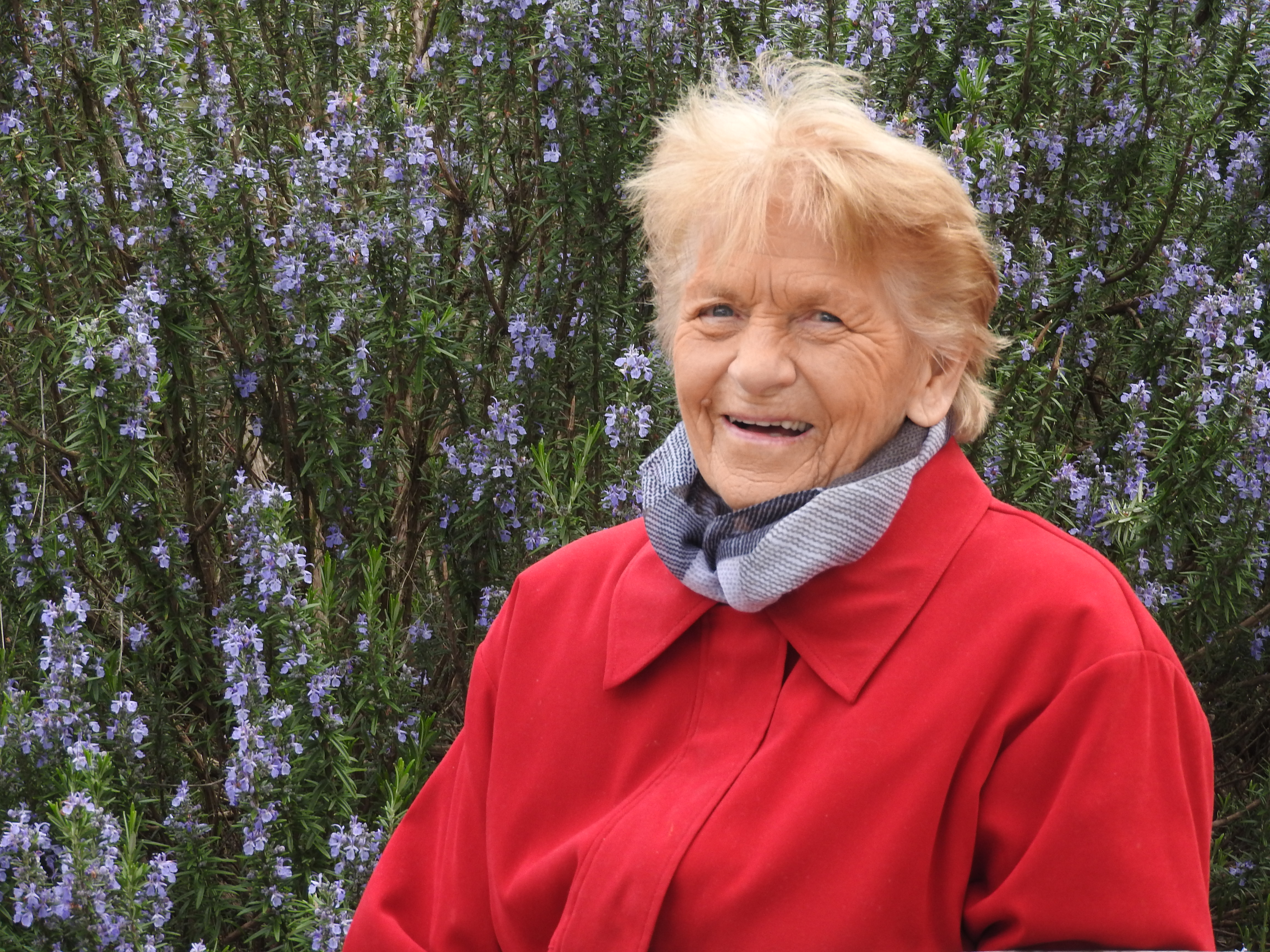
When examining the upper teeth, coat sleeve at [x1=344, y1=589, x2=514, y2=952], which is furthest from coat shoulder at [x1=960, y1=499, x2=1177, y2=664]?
coat sleeve at [x1=344, y1=589, x2=514, y2=952]

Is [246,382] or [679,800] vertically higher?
[246,382]

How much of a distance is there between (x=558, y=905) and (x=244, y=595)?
160 centimetres

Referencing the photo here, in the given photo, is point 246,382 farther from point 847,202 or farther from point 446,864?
point 847,202

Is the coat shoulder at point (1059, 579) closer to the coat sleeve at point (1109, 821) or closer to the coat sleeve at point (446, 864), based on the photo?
the coat sleeve at point (1109, 821)

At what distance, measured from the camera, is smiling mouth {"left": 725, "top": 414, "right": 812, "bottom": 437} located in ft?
5.97

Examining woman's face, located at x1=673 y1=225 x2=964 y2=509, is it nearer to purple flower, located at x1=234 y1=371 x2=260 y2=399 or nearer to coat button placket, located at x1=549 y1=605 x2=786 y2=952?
coat button placket, located at x1=549 y1=605 x2=786 y2=952

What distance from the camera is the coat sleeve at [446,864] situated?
6.40 feet

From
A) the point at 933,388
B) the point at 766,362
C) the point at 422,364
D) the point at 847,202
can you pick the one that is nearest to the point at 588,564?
the point at 766,362

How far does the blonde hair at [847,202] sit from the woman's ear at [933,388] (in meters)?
0.02

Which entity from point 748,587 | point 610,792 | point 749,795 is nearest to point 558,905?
point 610,792

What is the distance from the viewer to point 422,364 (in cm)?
334

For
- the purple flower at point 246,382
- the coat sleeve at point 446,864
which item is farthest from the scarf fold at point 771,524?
the purple flower at point 246,382

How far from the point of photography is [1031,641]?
155 cm

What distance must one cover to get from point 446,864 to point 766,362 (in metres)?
0.93
